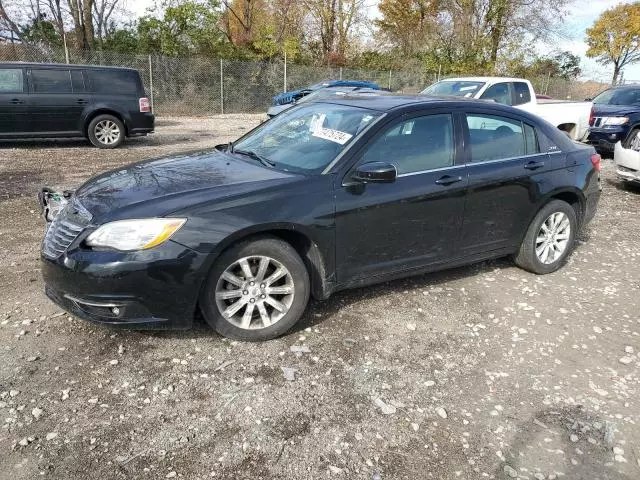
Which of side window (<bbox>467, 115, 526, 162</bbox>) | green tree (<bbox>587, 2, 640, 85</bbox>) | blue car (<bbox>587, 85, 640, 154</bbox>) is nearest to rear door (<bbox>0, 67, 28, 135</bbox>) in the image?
side window (<bbox>467, 115, 526, 162</bbox>)

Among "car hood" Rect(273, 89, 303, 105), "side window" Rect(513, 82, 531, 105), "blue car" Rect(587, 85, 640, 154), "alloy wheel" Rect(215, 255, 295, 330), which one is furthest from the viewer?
"car hood" Rect(273, 89, 303, 105)

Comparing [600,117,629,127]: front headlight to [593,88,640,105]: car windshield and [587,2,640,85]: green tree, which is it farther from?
[587,2,640,85]: green tree

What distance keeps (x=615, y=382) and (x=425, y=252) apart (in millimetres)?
1551

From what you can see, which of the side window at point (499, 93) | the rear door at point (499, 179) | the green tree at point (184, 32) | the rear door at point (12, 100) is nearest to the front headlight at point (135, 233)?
the rear door at point (499, 179)

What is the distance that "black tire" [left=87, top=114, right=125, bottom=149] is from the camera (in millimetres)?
11328

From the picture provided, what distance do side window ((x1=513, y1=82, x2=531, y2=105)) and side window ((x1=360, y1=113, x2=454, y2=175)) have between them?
24.5 feet

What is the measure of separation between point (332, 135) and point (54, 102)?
919cm

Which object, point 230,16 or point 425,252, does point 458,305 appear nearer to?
point 425,252

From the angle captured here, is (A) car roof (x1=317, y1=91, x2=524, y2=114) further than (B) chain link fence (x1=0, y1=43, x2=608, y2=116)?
No

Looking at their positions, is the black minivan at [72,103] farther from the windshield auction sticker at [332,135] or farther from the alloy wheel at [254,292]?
the alloy wheel at [254,292]

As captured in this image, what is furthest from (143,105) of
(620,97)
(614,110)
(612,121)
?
(620,97)

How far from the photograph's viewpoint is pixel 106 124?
1149 cm

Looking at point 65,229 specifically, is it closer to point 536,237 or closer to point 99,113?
point 536,237

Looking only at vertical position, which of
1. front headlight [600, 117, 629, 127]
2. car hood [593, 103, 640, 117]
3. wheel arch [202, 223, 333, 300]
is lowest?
wheel arch [202, 223, 333, 300]
